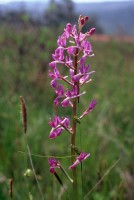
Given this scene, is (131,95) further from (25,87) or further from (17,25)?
(17,25)

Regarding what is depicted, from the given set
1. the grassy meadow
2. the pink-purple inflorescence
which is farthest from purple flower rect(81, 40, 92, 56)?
the grassy meadow

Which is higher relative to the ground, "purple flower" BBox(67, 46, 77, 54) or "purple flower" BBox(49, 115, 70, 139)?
"purple flower" BBox(67, 46, 77, 54)

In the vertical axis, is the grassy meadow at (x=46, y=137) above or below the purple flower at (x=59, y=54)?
below

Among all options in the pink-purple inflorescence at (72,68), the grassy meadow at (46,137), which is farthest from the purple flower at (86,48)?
the grassy meadow at (46,137)

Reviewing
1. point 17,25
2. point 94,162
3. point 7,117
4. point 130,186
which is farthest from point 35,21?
point 130,186

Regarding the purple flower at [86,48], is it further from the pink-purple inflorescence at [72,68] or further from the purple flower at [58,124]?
the purple flower at [58,124]

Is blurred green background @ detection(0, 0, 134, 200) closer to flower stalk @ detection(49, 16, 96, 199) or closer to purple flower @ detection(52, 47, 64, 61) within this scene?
flower stalk @ detection(49, 16, 96, 199)

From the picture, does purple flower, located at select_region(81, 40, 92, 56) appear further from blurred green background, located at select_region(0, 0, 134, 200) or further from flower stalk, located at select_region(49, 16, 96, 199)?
blurred green background, located at select_region(0, 0, 134, 200)

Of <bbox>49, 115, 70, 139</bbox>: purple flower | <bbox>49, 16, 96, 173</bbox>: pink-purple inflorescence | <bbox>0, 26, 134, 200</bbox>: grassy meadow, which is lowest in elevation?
<bbox>0, 26, 134, 200</bbox>: grassy meadow

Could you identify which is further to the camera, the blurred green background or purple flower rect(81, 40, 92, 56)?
the blurred green background
